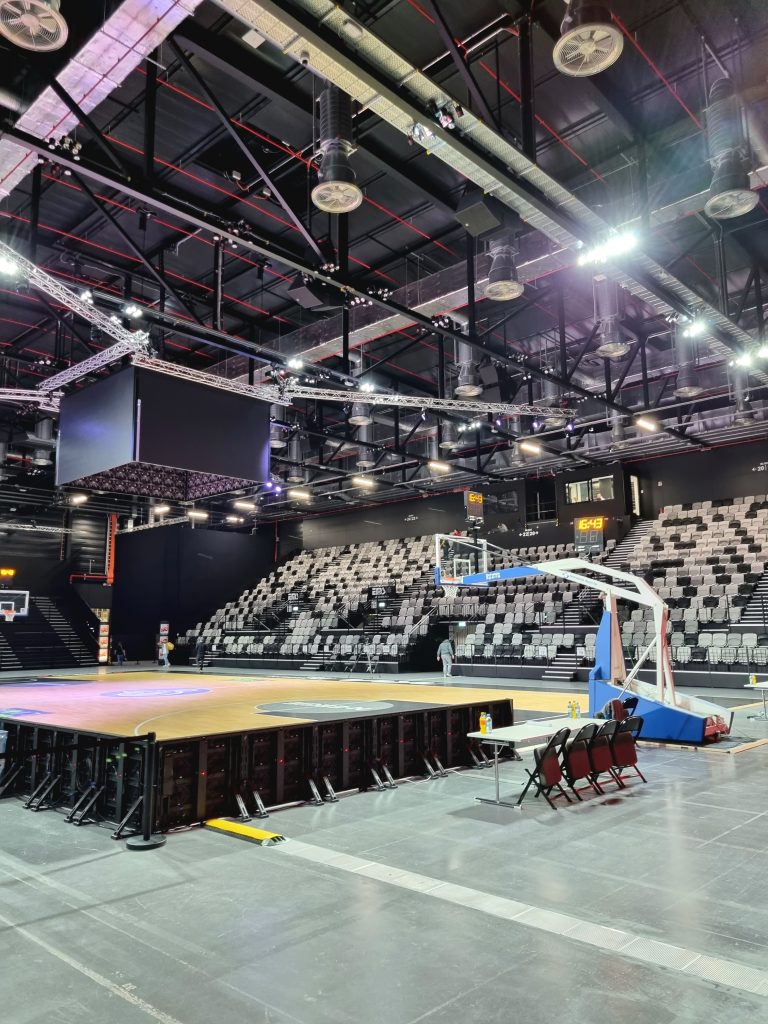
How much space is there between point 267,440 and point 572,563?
5.95 m

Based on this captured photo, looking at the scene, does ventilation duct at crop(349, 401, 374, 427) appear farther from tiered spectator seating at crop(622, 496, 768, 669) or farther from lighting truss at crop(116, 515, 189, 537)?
lighting truss at crop(116, 515, 189, 537)

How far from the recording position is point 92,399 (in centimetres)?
1125

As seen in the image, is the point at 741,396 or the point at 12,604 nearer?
the point at 741,396

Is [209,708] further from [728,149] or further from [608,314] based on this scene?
[608,314]

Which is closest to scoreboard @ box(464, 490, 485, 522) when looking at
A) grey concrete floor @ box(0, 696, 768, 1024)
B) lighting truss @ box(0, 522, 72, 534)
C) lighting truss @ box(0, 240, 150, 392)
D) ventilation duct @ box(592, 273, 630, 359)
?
ventilation duct @ box(592, 273, 630, 359)

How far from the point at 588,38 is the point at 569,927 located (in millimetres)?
6114

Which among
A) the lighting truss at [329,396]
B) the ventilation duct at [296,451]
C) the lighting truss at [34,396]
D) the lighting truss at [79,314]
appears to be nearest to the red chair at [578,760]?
the lighting truss at [329,396]

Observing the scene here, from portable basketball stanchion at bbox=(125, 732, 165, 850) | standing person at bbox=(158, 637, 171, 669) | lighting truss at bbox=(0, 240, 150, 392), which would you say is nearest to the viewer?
portable basketball stanchion at bbox=(125, 732, 165, 850)

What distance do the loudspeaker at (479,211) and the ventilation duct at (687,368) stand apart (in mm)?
7517

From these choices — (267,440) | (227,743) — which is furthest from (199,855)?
(267,440)

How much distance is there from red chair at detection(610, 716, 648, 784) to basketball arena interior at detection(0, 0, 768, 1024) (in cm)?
4

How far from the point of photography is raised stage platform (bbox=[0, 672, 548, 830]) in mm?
5711

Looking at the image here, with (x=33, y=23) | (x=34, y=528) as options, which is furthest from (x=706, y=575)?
(x=34, y=528)

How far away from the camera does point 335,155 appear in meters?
6.62
